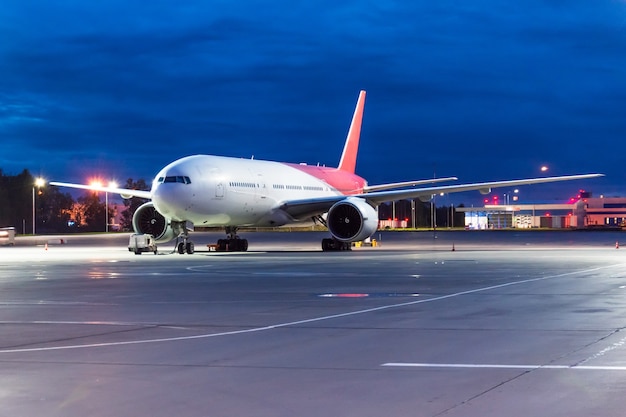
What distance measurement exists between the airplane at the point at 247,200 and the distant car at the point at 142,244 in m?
1.18

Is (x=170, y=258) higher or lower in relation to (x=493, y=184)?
lower

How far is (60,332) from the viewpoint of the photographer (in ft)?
40.6

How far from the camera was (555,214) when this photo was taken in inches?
7638

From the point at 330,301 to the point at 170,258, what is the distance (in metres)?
19.3

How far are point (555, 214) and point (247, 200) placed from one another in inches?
6362

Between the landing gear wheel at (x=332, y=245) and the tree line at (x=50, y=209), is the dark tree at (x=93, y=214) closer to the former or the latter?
the tree line at (x=50, y=209)

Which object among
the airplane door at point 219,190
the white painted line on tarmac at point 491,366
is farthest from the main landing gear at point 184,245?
the white painted line on tarmac at point 491,366

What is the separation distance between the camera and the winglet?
56.6 meters

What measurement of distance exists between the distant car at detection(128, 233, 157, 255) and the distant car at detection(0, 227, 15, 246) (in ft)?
77.0

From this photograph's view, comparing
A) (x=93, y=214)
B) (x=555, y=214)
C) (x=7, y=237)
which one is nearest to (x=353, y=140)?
(x=7, y=237)

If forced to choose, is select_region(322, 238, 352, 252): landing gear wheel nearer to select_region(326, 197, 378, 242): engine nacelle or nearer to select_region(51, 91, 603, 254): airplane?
select_region(51, 91, 603, 254): airplane

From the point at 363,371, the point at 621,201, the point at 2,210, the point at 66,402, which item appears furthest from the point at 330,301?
the point at 621,201

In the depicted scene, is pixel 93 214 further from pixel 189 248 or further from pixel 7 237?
pixel 189 248

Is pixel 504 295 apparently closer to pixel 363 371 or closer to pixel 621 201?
pixel 363 371
